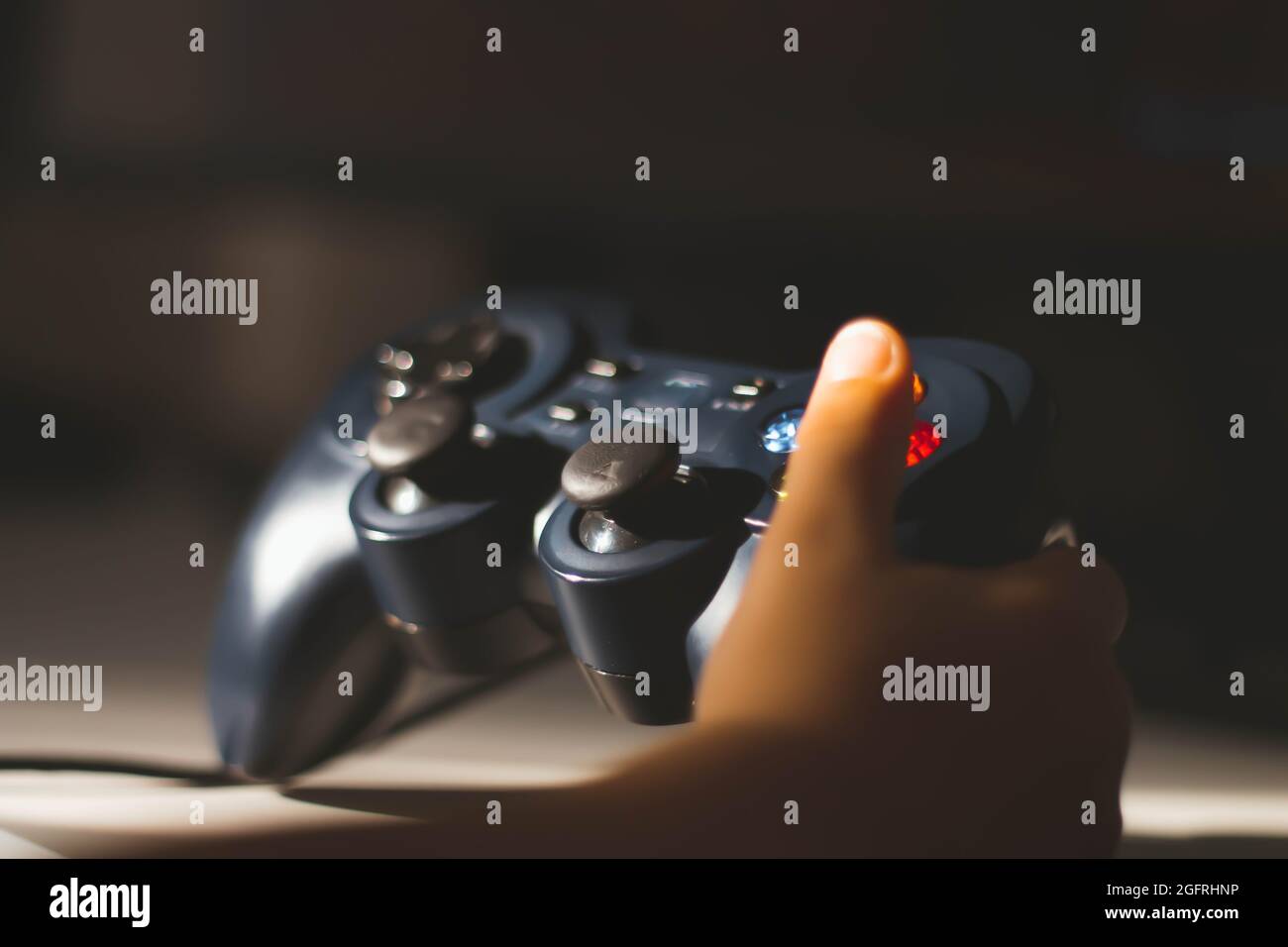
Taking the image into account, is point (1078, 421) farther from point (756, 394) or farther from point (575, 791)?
→ point (575, 791)

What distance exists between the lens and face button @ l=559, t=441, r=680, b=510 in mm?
452

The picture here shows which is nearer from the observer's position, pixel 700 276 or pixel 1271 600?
pixel 1271 600

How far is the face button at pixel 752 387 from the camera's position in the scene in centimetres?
54

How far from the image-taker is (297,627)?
644mm

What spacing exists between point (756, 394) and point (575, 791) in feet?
0.72

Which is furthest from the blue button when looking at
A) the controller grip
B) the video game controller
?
the controller grip

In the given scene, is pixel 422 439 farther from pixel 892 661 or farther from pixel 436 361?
pixel 892 661

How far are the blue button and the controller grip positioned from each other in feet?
0.87

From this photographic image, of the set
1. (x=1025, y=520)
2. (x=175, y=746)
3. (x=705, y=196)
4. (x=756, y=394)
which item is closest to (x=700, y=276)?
(x=705, y=196)

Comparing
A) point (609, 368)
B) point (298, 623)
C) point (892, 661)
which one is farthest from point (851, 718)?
point (298, 623)

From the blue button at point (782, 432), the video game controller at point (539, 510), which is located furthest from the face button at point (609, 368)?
the blue button at point (782, 432)

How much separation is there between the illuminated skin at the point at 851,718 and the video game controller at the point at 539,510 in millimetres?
17

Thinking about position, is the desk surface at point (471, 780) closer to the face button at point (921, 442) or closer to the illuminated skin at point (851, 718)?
the illuminated skin at point (851, 718)

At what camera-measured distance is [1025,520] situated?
19.3 inches
